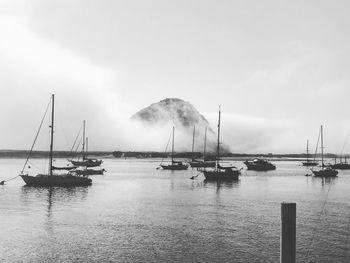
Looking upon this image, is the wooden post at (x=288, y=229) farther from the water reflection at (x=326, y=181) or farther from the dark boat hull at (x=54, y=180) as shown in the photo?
the water reflection at (x=326, y=181)

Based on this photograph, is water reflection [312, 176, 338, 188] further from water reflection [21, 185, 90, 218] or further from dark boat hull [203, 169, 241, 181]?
water reflection [21, 185, 90, 218]

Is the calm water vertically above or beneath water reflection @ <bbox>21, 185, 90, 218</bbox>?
above

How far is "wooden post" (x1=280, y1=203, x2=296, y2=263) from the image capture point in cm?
1488

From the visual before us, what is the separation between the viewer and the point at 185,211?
4797 centimetres

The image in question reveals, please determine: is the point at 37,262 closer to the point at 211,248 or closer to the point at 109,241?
the point at 109,241

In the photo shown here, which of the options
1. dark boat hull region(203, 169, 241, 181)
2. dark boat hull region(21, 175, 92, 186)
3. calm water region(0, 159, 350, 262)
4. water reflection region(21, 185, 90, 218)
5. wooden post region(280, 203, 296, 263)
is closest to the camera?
wooden post region(280, 203, 296, 263)

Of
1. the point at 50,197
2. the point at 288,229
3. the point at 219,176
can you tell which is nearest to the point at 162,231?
the point at 288,229

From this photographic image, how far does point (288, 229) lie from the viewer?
49.1 ft

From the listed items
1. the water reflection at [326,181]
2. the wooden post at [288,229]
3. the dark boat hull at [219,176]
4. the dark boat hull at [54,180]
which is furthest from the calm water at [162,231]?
the water reflection at [326,181]

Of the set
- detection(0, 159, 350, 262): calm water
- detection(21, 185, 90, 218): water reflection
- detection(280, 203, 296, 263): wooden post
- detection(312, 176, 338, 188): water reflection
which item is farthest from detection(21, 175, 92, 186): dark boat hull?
detection(280, 203, 296, 263): wooden post

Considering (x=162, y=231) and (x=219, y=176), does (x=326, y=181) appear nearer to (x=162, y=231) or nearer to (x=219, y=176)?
(x=219, y=176)

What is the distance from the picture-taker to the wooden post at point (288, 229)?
1488 cm

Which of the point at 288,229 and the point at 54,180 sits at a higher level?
the point at 288,229

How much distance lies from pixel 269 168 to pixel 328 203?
120 metres
